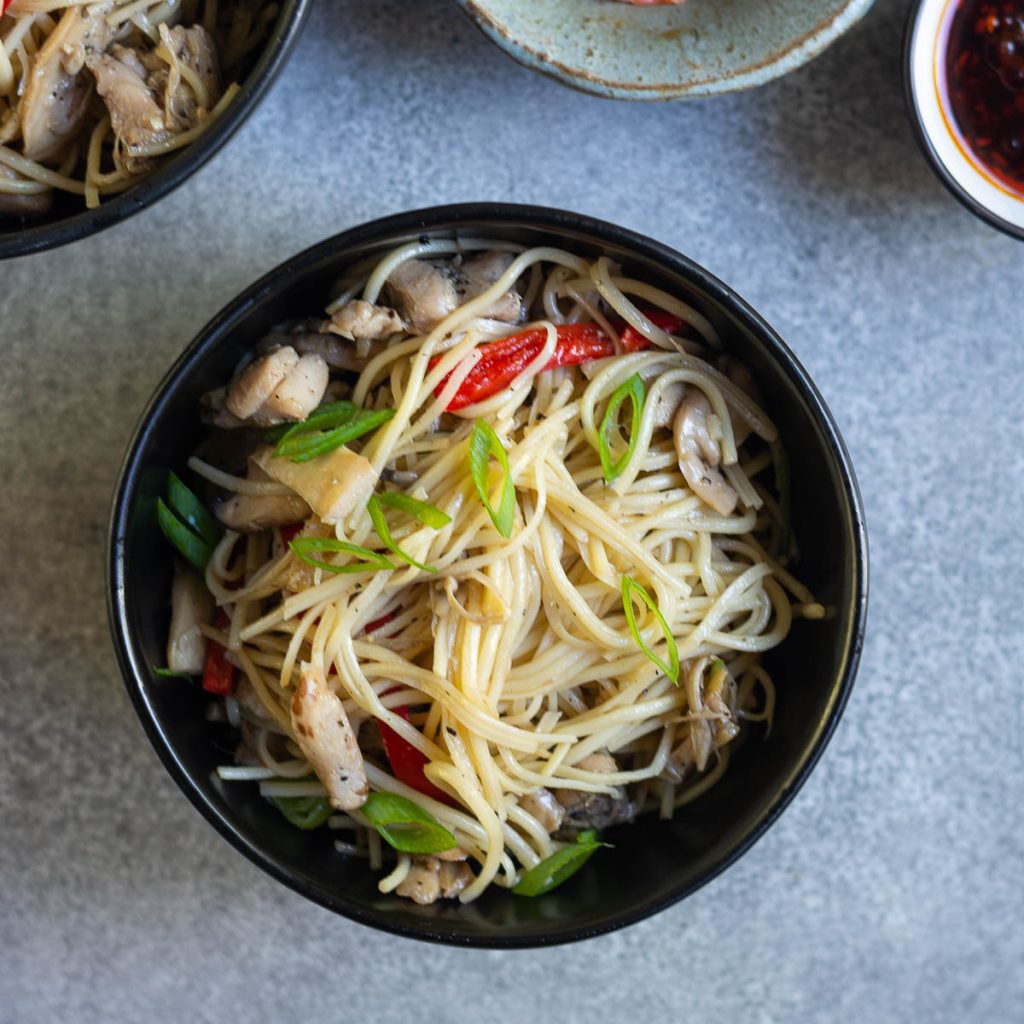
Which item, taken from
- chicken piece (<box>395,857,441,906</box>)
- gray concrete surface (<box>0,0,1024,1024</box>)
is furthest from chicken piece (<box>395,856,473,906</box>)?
gray concrete surface (<box>0,0,1024,1024</box>)

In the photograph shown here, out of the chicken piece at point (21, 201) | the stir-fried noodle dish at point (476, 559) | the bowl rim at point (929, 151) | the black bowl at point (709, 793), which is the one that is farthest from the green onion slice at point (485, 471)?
the bowl rim at point (929, 151)

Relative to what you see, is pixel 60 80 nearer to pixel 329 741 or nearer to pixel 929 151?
pixel 329 741

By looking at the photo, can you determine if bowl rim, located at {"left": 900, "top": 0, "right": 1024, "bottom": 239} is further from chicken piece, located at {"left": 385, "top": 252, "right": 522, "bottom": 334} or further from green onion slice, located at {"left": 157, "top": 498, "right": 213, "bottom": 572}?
green onion slice, located at {"left": 157, "top": 498, "right": 213, "bottom": 572}

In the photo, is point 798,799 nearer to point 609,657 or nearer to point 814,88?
point 609,657

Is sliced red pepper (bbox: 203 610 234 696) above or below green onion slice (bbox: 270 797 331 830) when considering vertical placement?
above

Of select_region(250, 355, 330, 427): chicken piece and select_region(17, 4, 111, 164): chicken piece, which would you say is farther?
select_region(17, 4, 111, 164): chicken piece

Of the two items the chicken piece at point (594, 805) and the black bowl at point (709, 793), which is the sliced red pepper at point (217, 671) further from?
the chicken piece at point (594, 805)

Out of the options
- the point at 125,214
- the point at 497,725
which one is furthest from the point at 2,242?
the point at 497,725
